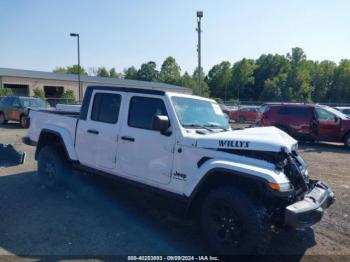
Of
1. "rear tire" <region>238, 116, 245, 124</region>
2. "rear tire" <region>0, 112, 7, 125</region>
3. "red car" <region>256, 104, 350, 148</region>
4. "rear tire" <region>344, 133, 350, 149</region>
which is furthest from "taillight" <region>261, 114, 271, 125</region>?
"rear tire" <region>0, 112, 7, 125</region>

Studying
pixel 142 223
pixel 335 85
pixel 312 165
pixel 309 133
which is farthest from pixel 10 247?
pixel 335 85

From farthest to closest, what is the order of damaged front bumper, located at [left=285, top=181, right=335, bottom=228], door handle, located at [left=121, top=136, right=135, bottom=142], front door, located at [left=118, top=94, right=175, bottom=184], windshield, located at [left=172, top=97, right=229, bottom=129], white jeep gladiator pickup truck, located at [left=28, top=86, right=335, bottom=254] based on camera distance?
door handle, located at [left=121, top=136, right=135, bottom=142] < windshield, located at [left=172, top=97, right=229, bottom=129] < front door, located at [left=118, top=94, right=175, bottom=184] < white jeep gladiator pickup truck, located at [left=28, top=86, right=335, bottom=254] < damaged front bumper, located at [left=285, top=181, right=335, bottom=228]

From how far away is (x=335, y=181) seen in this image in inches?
301

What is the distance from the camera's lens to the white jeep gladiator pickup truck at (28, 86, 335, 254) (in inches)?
146

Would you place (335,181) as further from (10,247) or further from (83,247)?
(10,247)

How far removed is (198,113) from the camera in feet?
16.7

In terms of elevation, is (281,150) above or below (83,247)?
above

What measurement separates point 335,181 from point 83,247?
5974 mm

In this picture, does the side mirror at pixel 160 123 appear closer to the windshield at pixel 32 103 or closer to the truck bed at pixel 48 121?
the truck bed at pixel 48 121

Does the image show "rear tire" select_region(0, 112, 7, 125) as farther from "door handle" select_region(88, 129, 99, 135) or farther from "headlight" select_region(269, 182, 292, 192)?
"headlight" select_region(269, 182, 292, 192)

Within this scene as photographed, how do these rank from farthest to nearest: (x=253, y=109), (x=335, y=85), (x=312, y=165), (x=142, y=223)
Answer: (x=335, y=85)
(x=253, y=109)
(x=312, y=165)
(x=142, y=223)

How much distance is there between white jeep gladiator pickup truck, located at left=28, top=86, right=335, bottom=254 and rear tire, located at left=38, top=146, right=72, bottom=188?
34 centimetres

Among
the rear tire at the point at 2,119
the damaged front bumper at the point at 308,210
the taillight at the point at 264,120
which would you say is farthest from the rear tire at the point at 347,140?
the rear tire at the point at 2,119

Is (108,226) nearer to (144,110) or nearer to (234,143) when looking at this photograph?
(144,110)
